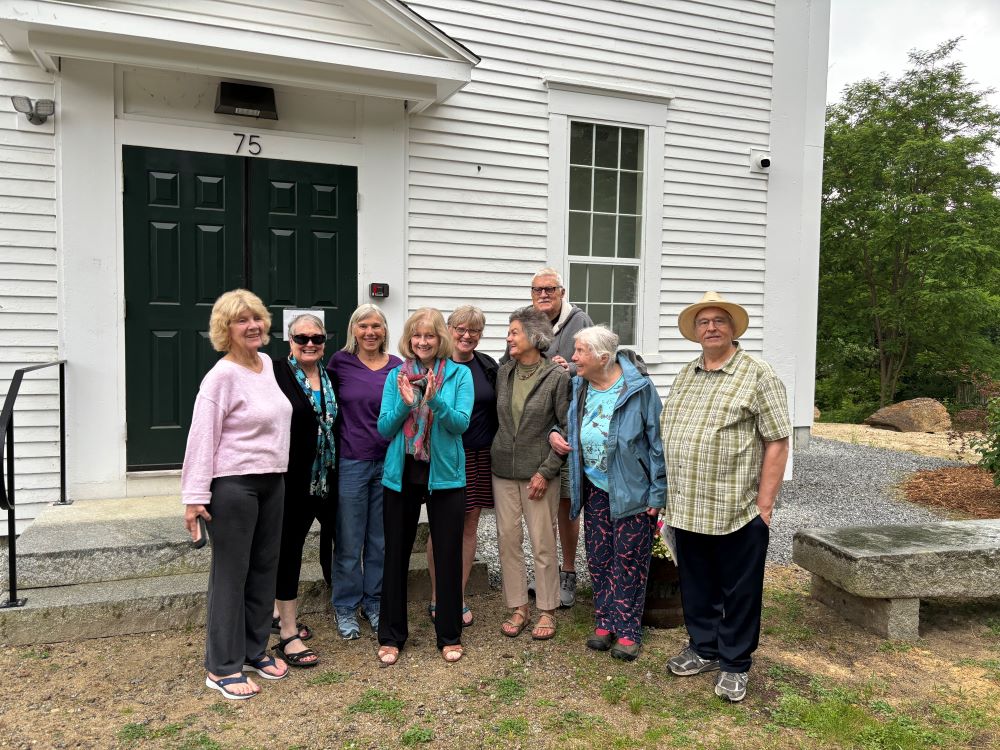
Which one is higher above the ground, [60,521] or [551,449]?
[551,449]

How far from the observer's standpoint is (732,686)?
10.9 feet

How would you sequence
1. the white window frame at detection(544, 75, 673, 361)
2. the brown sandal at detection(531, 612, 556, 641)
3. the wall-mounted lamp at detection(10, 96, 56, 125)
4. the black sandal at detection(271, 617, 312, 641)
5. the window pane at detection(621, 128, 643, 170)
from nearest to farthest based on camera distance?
the black sandal at detection(271, 617, 312, 641), the brown sandal at detection(531, 612, 556, 641), the wall-mounted lamp at detection(10, 96, 56, 125), the white window frame at detection(544, 75, 673, 361), the window pane at detection(621, 128, 643, 170)

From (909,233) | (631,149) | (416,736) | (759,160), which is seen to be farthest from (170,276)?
(909,233)

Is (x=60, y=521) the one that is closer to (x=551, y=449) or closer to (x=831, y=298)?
(x=551, y=449)

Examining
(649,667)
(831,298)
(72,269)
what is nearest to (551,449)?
(649,667)

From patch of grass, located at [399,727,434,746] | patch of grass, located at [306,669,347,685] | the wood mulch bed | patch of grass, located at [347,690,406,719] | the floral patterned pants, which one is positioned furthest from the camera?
the wood mulch bed

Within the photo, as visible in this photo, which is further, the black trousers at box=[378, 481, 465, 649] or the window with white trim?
the window with white trim

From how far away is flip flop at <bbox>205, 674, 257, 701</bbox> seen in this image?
10.6 ft

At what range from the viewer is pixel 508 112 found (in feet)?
20.8

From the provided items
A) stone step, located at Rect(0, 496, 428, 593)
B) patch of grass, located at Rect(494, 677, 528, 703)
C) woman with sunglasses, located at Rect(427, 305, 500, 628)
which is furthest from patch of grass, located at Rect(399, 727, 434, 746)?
stone step, located at Rect(0, 496, 428, 593)

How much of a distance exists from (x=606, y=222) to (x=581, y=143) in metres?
0.73

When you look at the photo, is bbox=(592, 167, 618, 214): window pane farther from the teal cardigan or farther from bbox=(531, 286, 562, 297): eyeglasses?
the teal cardigan

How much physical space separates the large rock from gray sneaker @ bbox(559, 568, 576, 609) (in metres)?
11.2

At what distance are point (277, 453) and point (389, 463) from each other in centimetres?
56
